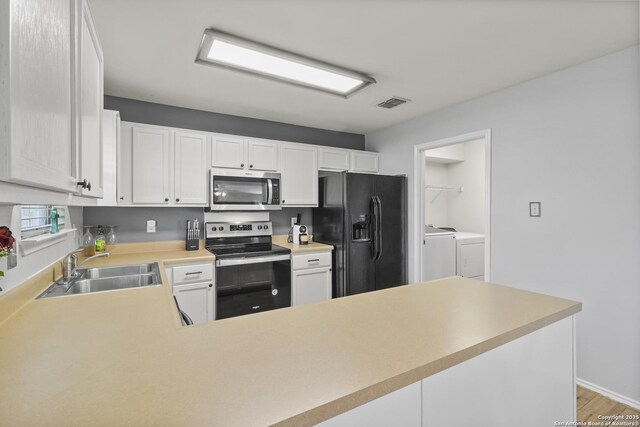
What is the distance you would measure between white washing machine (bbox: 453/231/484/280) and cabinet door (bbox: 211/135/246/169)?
292cm

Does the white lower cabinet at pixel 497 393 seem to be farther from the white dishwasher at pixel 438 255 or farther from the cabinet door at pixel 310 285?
the white dishwasher at pixel 438 255

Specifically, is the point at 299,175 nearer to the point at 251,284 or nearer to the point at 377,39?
the point at 251,284

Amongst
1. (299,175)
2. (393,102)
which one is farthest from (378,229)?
(393,102)

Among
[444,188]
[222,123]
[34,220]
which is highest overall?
[222,123]

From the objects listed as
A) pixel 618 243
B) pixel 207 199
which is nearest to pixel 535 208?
pixel 618 243

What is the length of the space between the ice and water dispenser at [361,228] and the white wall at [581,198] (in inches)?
49.8

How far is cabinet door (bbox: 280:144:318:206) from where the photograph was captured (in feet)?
11.6

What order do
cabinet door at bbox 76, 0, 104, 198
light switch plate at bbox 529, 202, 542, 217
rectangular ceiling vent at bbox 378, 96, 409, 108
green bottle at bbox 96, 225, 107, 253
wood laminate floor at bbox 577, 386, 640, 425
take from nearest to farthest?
cabinet door at bbox 76, 0, 104, 198 < wood laminate floor at bbox 577, 386, 640, 425 < light switch plate at bbox 529, 202, 542, 217 < green bottle at bbox 96, 225, 107, 253 < rectangular ceiling vent at bbox 378, 96, 409, 108

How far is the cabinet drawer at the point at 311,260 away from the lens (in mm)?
3225

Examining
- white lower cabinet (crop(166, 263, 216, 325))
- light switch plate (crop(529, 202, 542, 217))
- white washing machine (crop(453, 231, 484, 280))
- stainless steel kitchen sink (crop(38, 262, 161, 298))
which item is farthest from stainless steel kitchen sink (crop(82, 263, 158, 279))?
white washing machine (crop(453, 231, 484, 280))

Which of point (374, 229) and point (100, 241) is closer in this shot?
point (100, 241)

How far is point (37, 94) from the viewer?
2.06 ft

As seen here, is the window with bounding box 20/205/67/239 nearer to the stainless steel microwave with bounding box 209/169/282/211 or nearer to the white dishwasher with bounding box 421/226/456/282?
the stainless steel microwave with bounding box 209/169/282/211

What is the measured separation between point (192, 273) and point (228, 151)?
1.31 meters
